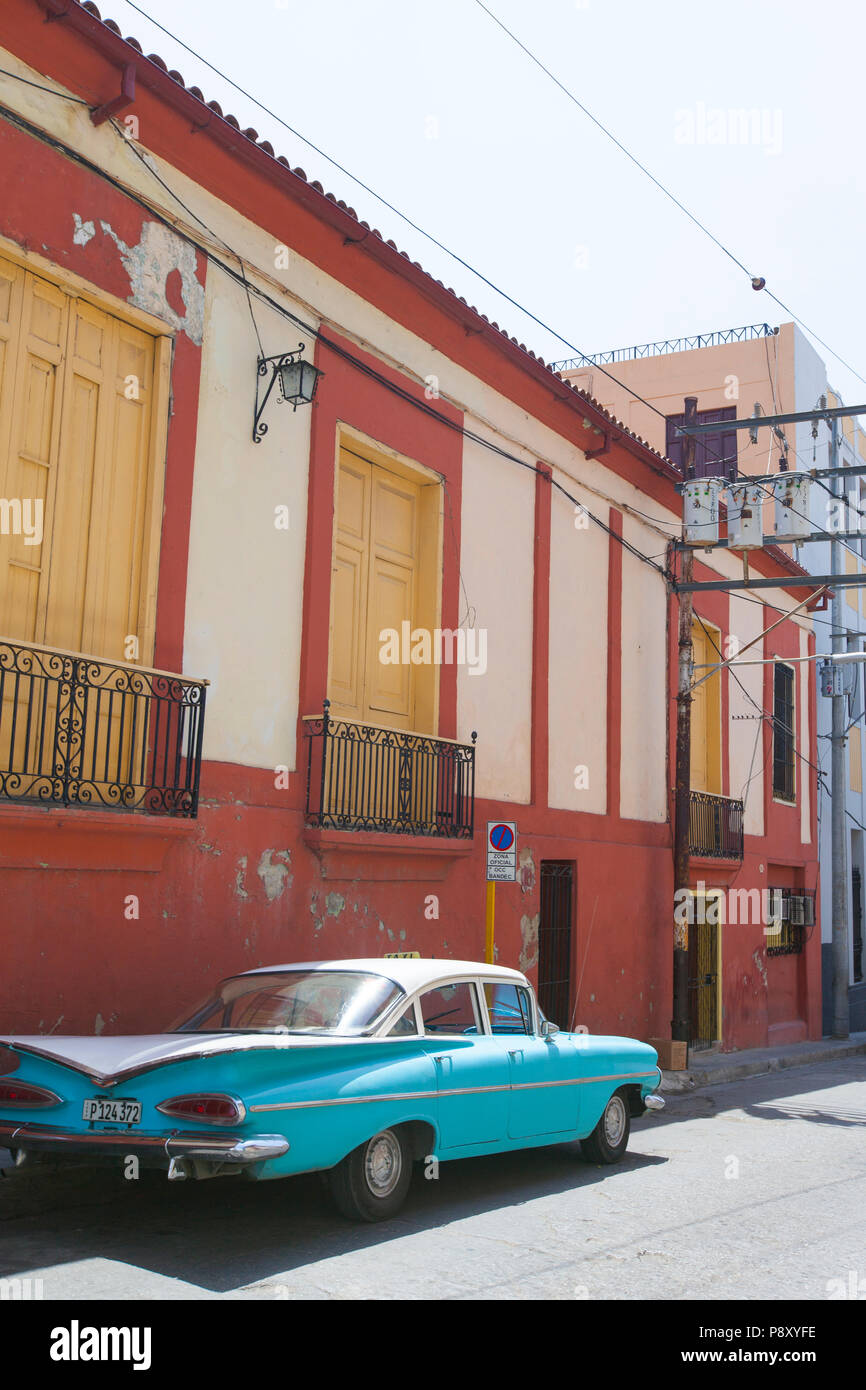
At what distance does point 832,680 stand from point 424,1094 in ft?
58.3

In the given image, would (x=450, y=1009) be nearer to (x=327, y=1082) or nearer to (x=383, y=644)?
(x=327, y=1082)

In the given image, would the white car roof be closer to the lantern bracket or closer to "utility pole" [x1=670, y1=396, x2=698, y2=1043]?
the lantern bracket

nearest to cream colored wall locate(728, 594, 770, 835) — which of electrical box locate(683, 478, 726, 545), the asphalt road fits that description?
electrical box locate(683, 478, 726, 545)

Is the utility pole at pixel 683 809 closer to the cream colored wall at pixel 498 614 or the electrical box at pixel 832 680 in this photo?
the cream colored wall at pixel 498 614

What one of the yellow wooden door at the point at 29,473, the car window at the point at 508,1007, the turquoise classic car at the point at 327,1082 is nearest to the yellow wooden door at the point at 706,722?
the turquoise classic car at the point at 327,1082

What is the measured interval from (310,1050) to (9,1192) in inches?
82.2

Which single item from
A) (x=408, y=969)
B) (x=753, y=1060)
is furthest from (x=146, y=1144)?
(x=753, y=1060)

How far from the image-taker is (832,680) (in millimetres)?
22797

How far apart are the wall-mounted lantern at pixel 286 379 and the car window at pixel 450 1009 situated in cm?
473

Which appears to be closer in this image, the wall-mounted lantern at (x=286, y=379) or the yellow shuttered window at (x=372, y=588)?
the wall-mounted lantern at (x=286, y=379)

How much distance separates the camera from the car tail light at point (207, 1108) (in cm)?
566

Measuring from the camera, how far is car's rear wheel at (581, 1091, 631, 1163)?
336 inches

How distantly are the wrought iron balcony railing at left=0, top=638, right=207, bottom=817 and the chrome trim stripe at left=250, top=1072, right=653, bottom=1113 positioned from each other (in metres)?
2.82
